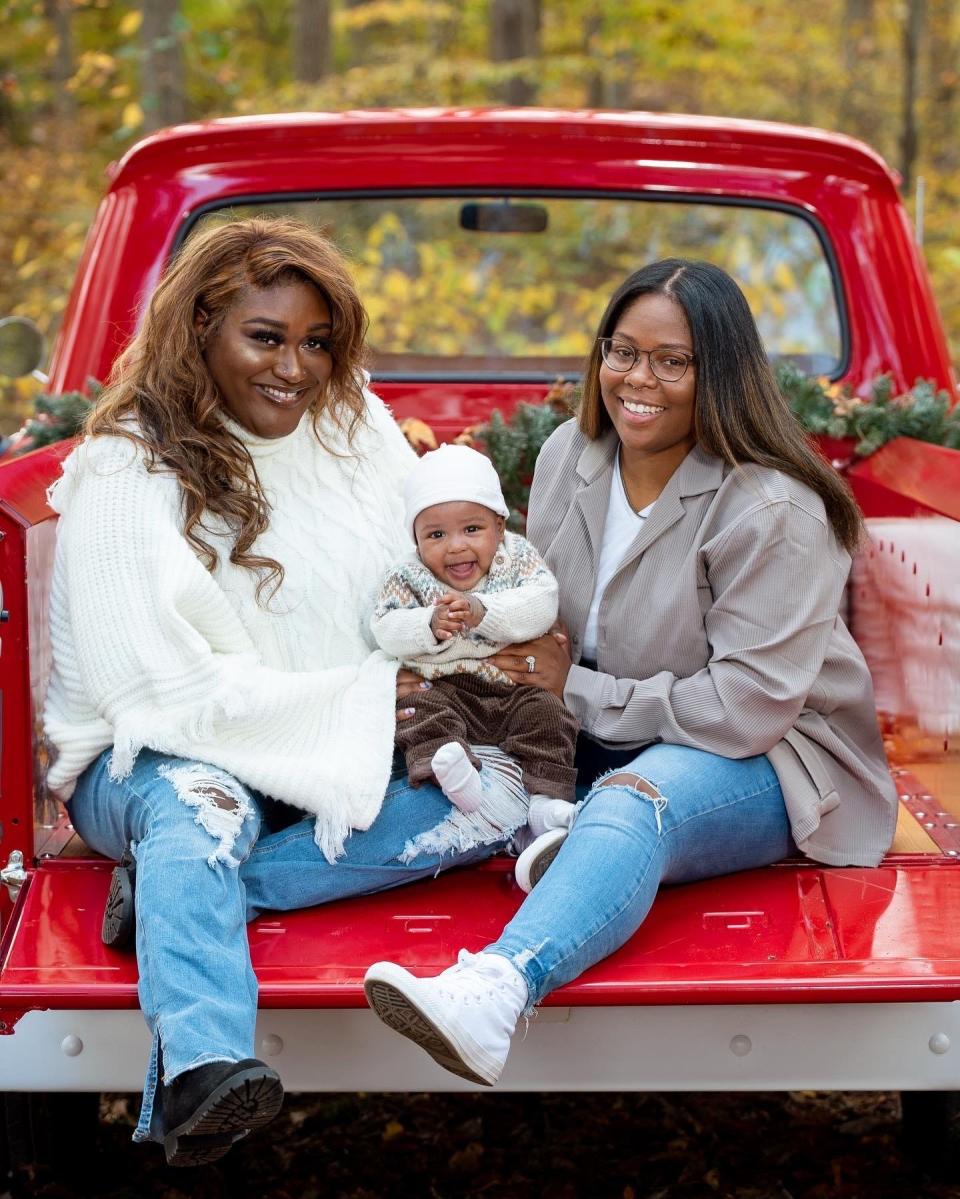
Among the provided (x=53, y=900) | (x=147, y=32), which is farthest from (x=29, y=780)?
(x=147, y=32)

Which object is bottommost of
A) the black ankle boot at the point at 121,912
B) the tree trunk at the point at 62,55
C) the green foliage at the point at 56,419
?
the black ankle boot at the point at 121,912

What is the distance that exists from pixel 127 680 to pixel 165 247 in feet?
5.93

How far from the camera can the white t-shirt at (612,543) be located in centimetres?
294

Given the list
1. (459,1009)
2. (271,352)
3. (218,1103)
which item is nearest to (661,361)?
(271,352)

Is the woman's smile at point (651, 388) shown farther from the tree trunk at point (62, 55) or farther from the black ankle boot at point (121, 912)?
the tree trunk at point (62, 55)

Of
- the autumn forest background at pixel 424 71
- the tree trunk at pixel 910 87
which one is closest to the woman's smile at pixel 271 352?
the autumn forest background at pixel 424 71

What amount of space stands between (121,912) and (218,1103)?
15.3 inches

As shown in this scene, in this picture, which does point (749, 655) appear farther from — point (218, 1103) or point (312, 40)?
point (312, 40)

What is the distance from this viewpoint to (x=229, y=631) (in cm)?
268

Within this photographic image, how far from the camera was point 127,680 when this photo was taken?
2.56 m

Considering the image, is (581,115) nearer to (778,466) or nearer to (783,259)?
(783,259)

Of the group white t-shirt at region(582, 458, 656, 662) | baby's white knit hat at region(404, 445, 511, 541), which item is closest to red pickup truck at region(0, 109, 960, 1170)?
white t-shirt at region(582, 458, 656, 662)

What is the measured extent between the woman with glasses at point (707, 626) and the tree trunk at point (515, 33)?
32.8ft

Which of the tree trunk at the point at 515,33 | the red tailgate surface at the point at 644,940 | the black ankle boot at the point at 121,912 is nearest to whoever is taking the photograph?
the red tailgate surface at the point at 644,940
